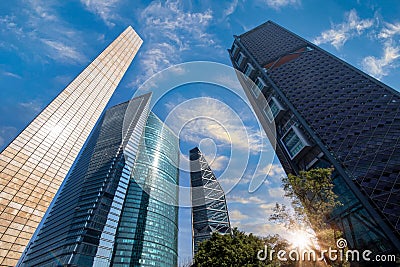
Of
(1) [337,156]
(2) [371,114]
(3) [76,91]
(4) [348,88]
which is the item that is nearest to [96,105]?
(3) [76,91]

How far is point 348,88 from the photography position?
38.5 meters

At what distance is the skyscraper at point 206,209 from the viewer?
292 ft

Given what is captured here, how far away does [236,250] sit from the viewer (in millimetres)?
17484

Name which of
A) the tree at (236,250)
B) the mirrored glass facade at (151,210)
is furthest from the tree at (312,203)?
the mirrored glass facade at (151,210)

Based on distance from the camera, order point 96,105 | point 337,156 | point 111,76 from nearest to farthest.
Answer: point 96,105 < point 111,76 < point 337,156

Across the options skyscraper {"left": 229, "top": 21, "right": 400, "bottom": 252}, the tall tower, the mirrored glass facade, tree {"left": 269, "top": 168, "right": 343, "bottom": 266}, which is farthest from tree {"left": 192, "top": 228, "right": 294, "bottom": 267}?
the mirrored glass facade

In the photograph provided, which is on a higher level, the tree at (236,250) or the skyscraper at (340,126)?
the skyscraper at (340,126)

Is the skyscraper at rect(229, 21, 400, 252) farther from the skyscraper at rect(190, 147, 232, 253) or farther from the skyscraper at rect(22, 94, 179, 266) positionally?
the skyscraper at rect(22, 94, 179, 266)

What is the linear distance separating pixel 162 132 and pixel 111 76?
277 ft

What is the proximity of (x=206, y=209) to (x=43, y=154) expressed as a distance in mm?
93620

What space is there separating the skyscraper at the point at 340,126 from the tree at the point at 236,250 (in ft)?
53.0

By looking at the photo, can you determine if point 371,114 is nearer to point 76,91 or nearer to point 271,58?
point 271,58

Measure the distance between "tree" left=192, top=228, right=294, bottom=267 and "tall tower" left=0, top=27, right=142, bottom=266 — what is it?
1379 centimetres

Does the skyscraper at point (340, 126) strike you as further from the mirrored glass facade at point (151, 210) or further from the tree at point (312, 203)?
the mirrored glass facade at point (151, 210)
